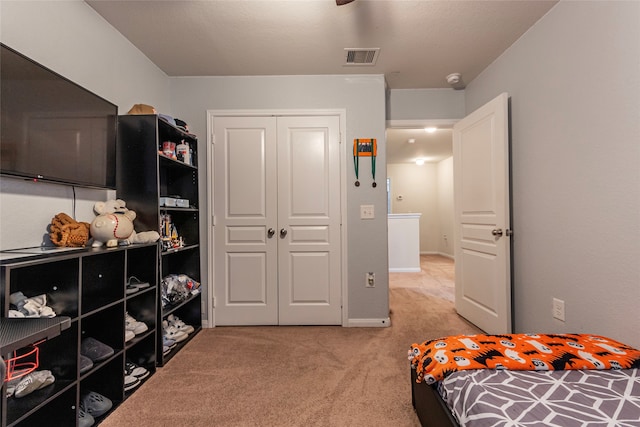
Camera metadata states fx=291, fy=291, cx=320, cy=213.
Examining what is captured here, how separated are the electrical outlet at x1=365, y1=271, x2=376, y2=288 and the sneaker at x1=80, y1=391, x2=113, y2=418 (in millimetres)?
2028

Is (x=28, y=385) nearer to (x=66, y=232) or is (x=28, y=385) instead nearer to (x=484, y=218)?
(x=66, y=232)

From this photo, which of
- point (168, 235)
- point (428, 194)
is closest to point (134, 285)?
point (168, 235)

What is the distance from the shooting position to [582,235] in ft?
5.77

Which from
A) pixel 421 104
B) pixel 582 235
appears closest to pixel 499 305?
pixel 582 235

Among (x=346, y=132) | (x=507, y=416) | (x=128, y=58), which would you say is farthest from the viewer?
(x=346, y=132)

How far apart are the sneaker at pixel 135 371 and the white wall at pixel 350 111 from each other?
5.02ft

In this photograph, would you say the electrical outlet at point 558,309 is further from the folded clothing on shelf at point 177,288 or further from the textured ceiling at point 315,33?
the folded clothing on shelf at point 177,288

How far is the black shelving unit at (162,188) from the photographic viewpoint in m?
2.00

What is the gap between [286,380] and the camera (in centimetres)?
185

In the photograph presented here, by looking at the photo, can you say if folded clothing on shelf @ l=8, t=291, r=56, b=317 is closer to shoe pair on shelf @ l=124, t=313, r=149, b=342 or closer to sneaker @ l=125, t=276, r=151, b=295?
sneaker @ l=125, t=276, r=151, b=295

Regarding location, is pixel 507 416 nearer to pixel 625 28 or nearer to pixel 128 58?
pixel 625 28

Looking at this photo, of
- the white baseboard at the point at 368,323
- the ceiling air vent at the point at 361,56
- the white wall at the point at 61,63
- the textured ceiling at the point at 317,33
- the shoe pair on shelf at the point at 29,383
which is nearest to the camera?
the shoe pair on shelf at the point at 29,383

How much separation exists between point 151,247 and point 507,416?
2037 mm

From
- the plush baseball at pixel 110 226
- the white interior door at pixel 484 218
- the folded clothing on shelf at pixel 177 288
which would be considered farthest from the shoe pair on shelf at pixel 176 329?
the white interior door at pixel 484 218
